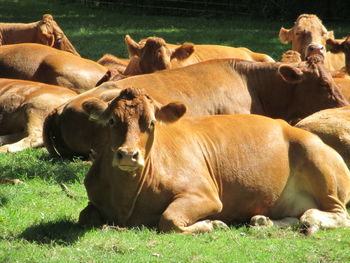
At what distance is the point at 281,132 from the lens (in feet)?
26.9

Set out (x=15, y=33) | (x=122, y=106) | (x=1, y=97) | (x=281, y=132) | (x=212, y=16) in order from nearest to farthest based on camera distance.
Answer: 1. (x=122, y=106)
2. (x=281, y=132)
3. (x=1, y=97)
4. (x=15, y=33)
5. (x=212, y=16)

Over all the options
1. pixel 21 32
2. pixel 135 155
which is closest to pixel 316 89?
pixel 135 155

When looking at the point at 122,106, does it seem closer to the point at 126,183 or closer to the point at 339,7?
the point at 126,183

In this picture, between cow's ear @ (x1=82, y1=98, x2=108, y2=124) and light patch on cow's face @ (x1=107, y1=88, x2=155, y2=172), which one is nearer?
light patch on cow's face @ (x1=107, y1=88, x2=155, y2=172)

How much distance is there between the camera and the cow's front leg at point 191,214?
7.12 meters

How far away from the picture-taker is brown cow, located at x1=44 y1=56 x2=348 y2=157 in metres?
10.5

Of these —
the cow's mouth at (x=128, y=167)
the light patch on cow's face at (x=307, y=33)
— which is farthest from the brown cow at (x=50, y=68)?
the cow's mouth at (x=128, y=167)

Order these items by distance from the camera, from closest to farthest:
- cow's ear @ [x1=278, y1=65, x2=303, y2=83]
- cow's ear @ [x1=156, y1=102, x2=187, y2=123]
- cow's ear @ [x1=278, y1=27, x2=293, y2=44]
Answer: cow's ear @ [x1=156, y1=102, x2=187, y2=123], cow's ear @ [x1=278, y1=65, x2=303, y2=83], cow's ear @ [x1=278, y1=27, x2=293, y2=44]

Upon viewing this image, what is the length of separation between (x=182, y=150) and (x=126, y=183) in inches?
28.8

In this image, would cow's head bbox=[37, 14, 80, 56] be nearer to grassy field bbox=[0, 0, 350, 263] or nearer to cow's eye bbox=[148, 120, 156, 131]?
grassy field bbox=[0, 0, 350, 263]

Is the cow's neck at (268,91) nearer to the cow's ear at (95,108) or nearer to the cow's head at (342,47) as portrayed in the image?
the cow's head at (342,47)

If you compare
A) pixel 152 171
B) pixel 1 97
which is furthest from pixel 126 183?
pixel 1 97

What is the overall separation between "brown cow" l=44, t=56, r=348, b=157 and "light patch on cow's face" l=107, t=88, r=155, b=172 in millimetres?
3148

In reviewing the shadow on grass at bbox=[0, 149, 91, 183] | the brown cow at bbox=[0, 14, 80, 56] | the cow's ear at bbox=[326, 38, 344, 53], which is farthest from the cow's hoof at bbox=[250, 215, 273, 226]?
the brown cow at bbox=[0, 14, 80, 56]
